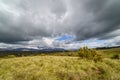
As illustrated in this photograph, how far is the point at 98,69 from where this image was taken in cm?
1388

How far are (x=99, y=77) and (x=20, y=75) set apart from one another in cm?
757

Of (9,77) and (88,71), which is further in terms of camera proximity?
(88,71)

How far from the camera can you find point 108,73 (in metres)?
12.0

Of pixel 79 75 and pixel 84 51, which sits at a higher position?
pixel 84 51

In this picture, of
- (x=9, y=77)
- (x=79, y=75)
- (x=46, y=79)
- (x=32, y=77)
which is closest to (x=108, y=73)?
(x=79, y=75)

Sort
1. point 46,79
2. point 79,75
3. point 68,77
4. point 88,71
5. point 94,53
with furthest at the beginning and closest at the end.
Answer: point 94,53, point 88,71, point 79,75, point 68,77, point 46,79

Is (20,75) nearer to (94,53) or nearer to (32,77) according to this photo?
(32,77)

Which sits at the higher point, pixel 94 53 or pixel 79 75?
pixel 94 53

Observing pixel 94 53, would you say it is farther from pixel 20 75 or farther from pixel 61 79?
pixel 20 75

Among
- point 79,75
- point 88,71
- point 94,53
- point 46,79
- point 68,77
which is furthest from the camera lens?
point 94,53

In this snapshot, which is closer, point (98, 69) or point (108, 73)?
point (108, 73)

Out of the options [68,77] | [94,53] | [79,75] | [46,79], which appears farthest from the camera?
→ [94,53]

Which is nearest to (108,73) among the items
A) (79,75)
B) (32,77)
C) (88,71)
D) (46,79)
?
(88,71)

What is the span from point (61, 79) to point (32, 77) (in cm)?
266
